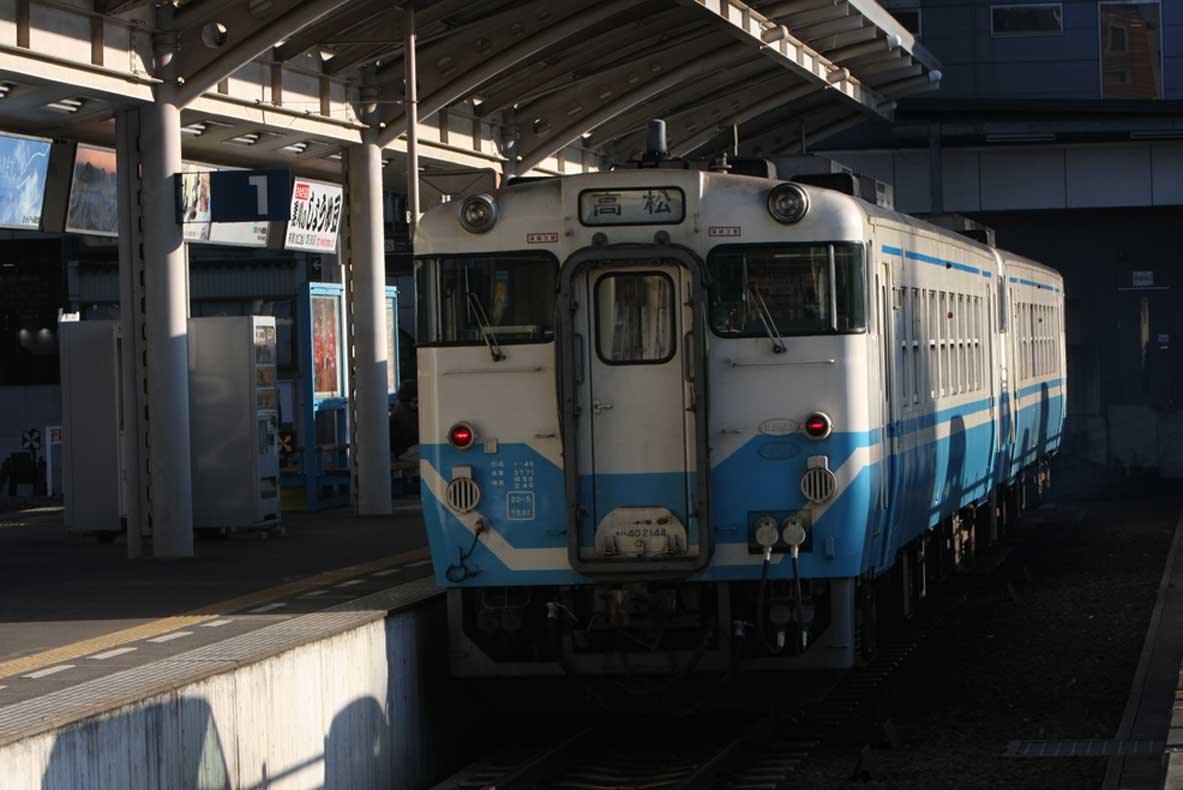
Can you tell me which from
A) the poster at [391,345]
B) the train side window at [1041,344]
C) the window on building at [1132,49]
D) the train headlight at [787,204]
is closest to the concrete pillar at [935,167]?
the window on building at [1132,49]

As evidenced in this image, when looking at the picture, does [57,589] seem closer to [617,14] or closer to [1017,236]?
[617,14]

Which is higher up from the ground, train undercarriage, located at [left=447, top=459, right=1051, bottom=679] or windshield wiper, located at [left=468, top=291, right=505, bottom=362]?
windshield wiper, located at [left=468, top=291, right=505, bottom=362]

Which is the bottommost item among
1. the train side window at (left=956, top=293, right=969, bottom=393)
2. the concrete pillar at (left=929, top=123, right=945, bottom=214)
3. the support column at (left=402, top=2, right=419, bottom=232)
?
the train side window at (left=956, top=293, right=969, bottom=393)

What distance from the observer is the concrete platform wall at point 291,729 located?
7.77 m

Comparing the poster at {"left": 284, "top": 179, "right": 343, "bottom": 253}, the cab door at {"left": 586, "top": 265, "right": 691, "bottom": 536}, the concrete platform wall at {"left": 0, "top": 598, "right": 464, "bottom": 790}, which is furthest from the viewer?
the poster at {"left": 284, "top": 179, "right": 343, "bottom": 253}

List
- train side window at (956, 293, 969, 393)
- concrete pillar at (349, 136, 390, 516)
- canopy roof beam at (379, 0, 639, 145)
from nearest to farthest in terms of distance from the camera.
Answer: train side window at (956, 293, 969, 393) → canopy roof beam at (379, 0, 639, 145) → concrete pillar at (349, 136, 390, 516)

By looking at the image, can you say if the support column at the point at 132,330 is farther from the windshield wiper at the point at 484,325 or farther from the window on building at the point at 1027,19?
the window on building at the point at 1027,19

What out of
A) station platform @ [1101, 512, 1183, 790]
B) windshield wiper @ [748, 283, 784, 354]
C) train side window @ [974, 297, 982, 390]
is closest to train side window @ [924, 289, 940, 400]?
station platform @ [1101, 512, 1183, 790]

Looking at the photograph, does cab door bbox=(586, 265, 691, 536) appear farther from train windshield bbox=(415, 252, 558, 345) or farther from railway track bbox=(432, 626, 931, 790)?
railway track bbox=(432, 626, 931, 790)

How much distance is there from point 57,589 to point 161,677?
508cm

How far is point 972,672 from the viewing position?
43.4 feet

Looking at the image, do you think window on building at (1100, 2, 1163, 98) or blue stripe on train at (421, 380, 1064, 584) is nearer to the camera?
blue stripe on train at (421, 380, 1064, 584)

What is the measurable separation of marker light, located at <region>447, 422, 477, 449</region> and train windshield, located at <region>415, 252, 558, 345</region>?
45 cm

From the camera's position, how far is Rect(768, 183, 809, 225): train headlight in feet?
34.7
